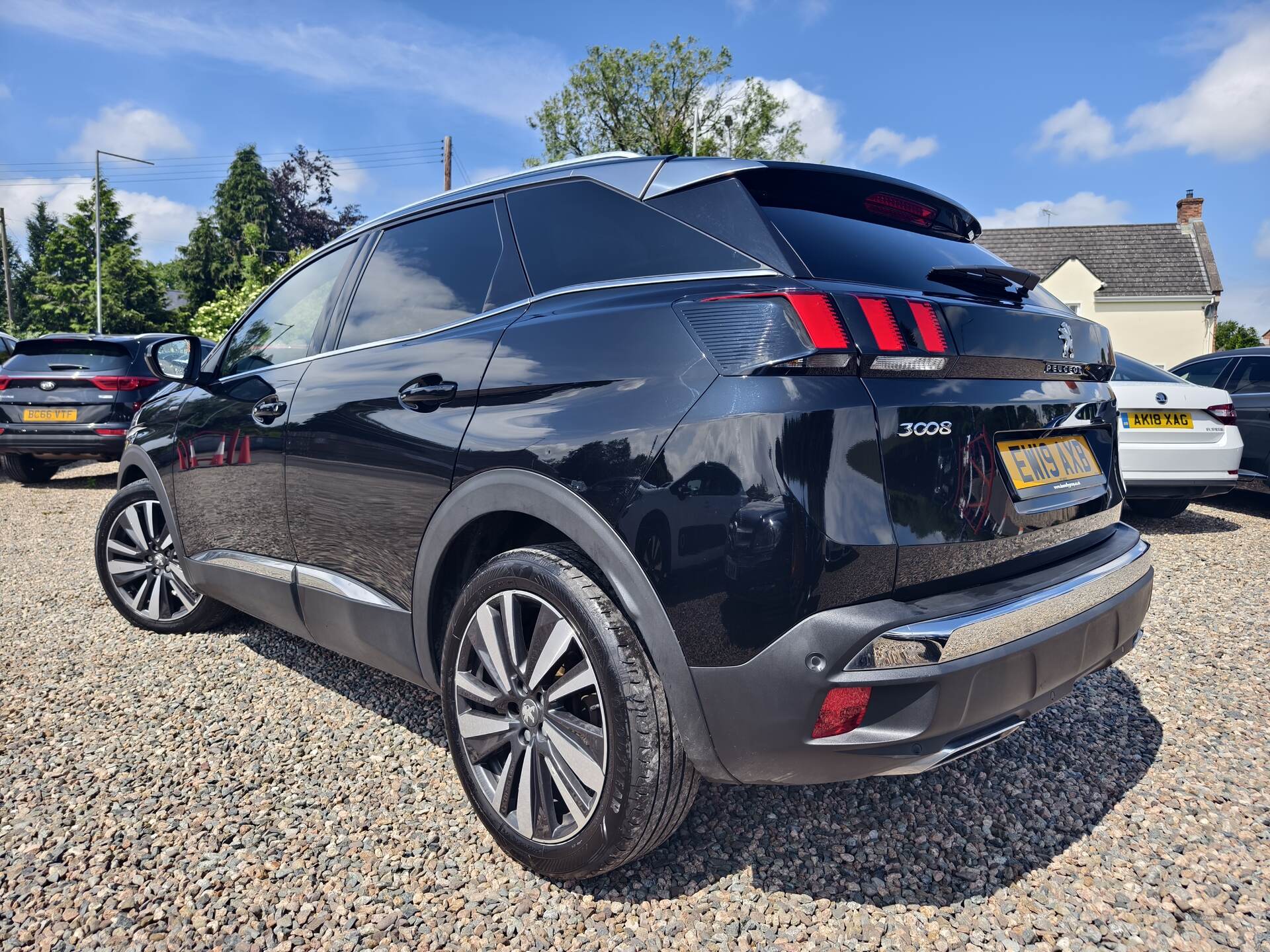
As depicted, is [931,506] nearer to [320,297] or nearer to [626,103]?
[320,297]

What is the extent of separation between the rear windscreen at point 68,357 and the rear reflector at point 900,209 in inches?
352

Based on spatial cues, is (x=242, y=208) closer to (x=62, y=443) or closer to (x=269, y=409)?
(x=62, y=443)

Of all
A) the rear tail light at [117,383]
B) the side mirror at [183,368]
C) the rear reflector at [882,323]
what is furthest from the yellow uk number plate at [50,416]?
the rear reflector at [882,323]

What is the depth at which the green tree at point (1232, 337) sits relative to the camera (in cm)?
3906

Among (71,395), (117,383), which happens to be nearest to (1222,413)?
(117,383)

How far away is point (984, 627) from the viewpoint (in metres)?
1.71

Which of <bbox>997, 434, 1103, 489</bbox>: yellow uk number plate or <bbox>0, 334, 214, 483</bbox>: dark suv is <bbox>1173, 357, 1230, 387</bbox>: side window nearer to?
<bbox>997, 434, 1103, 489</bbox>: yellow uk number plate

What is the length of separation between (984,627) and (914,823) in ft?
3.16

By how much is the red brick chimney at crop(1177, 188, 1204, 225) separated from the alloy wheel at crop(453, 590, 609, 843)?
44305 mm

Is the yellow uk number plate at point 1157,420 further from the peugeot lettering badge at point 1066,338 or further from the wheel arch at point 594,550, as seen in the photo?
the wheel arch at point 594,550

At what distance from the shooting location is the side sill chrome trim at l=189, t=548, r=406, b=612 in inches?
101

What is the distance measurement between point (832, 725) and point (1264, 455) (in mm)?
7749

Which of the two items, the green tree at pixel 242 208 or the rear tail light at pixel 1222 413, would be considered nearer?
the rear tail light at pixel 1222 413

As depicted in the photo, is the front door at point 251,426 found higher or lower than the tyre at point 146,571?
higher
